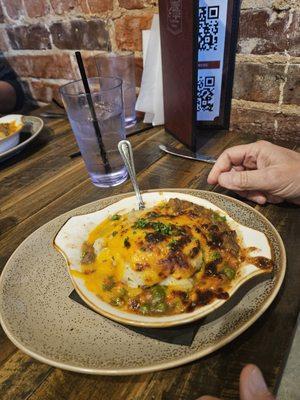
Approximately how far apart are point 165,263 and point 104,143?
0.65 m

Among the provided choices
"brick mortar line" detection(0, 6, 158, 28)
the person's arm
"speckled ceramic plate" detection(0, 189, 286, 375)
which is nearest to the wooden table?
"speckled ceramic plate" detection(0, 189, 286, 375)

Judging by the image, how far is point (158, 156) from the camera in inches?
51.3

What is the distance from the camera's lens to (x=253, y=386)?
0.46 m

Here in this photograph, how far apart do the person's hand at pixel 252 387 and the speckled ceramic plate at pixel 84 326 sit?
0.06m

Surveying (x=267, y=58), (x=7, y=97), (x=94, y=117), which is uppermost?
(x=267, y=58)

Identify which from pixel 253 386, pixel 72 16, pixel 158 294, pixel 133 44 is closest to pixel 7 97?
pixel 72 16

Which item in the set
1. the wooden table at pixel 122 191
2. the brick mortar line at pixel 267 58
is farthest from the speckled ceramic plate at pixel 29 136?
the brick mortar line at pixel 267 58

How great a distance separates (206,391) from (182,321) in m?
0.11

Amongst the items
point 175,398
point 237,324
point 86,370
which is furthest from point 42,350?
point 237,324

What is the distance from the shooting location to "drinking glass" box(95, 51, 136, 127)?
1524 mm

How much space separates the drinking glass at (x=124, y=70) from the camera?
1524 mm

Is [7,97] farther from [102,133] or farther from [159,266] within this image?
[159,266]

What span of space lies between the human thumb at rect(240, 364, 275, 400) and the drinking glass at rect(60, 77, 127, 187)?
0.80 m

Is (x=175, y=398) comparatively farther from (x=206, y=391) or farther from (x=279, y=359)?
(x=279, y=359)
